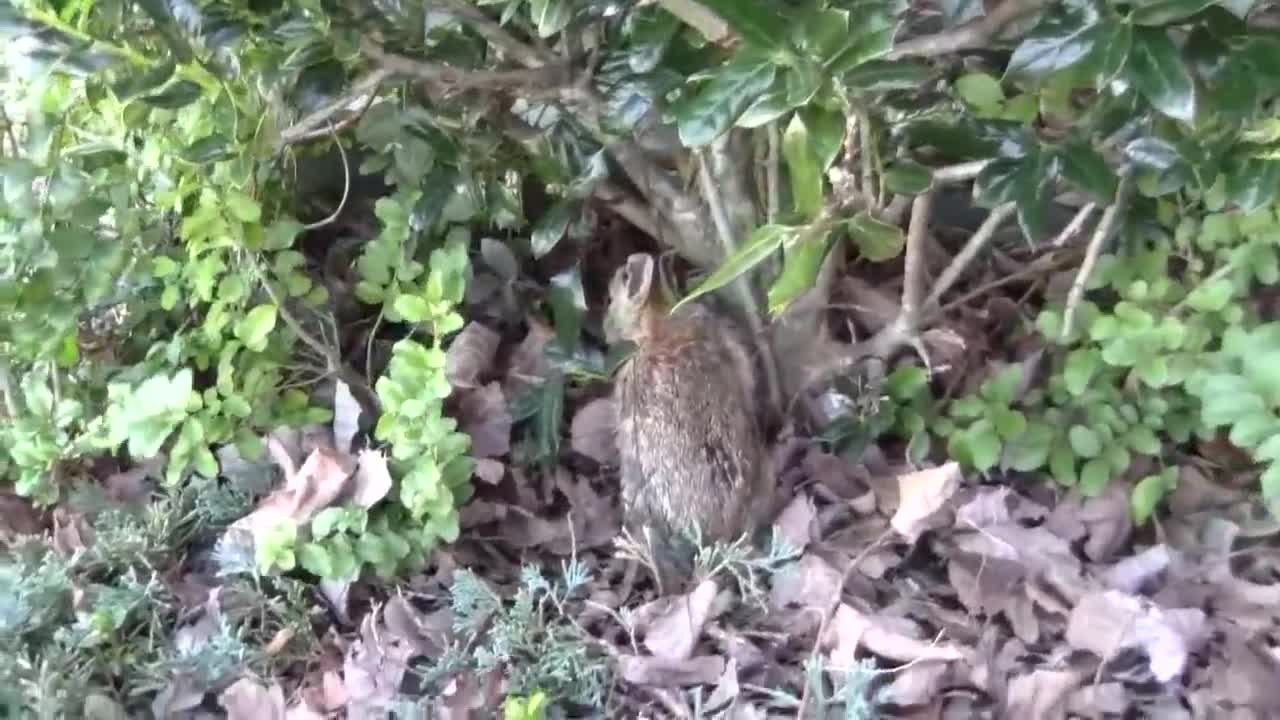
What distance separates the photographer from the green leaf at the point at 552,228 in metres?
1.26

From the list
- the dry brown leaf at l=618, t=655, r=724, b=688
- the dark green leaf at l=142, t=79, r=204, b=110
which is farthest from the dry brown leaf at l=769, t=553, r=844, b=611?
the dark green leaf at l=142, t=79, r=204, b=110

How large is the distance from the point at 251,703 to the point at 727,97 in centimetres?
65

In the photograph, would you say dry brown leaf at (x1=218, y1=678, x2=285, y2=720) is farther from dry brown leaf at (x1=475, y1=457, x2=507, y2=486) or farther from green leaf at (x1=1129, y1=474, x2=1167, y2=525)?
green leaf at (x1=1129, y1=474, x2=1167, y2=525)

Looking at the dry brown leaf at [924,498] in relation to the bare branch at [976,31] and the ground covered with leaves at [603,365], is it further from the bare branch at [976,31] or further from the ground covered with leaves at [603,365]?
the bare branch at [976,31]

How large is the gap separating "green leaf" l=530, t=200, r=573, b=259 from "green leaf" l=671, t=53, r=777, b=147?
44 centimetres

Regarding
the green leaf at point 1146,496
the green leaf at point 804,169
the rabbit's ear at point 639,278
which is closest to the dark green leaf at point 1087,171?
the green leaf at point 804,169

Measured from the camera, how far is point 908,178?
39.8 inches

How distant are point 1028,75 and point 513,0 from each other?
444 millimetres

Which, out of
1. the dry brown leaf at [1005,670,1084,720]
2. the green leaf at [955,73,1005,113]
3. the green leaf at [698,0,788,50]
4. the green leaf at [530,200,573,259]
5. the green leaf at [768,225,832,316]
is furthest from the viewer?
the green leaf at [530,200,573,259]

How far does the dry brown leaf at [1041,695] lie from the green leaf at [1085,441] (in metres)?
0.26

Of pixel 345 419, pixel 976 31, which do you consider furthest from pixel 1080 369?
pixel 345 419

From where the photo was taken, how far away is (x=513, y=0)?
3.46ft

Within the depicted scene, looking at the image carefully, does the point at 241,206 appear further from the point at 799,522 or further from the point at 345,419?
the point at 799,522

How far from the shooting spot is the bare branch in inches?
38.4
